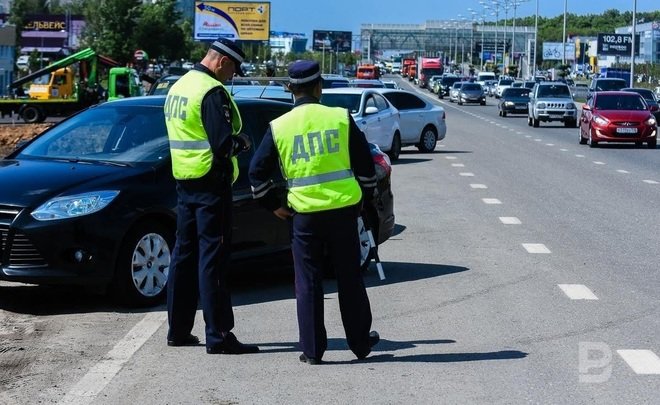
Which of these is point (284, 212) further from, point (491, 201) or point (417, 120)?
point (417, 120)

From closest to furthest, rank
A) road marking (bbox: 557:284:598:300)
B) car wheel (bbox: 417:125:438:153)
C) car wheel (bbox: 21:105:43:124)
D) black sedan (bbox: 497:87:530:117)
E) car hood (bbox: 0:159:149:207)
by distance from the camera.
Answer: car hood (bbox: 0:159:149:207)
road marking (bbox: 557:284:598:300)
car wheel (bbox: 417:125:438:153)
car wheel (bbox: 21:105:43:124)
black sedan (bbox: 497:87:530:117)

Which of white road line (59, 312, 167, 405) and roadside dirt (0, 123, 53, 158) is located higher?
roadside dirt (0, 123, 53, 158)

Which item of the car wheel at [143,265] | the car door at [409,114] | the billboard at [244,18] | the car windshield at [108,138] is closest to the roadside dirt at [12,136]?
the car door at [409,114]

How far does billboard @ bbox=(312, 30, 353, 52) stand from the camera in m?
166

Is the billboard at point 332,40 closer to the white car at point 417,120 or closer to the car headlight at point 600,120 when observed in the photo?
the car headlight at point 600,120

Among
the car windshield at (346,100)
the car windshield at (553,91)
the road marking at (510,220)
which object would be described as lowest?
the road marking at (510,220)

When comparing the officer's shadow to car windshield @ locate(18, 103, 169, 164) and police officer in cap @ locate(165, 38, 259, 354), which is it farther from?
car windshield @ locate(18, 103, 169, 164)

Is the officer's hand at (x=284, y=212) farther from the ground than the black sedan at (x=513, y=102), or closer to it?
closer to it

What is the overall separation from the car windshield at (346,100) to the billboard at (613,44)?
122796 mm

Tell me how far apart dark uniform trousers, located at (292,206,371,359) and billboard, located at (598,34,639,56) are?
462ft

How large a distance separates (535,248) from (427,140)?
18.1 m

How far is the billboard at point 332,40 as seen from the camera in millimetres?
165625

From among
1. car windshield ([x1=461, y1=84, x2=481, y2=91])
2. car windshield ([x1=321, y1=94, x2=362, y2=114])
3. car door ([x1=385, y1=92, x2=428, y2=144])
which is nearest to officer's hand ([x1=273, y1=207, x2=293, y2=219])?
car windshield ([x1=321, y1=94, x2=362, y2=114])

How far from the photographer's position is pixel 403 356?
26.6ft
